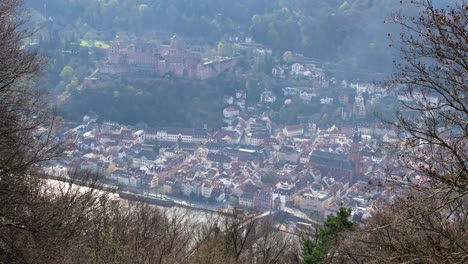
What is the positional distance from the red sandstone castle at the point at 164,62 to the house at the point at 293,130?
8.28 m

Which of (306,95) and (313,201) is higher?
(306,95)

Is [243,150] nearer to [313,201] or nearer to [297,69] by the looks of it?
[313,201]

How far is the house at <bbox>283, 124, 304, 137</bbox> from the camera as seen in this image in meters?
33.2

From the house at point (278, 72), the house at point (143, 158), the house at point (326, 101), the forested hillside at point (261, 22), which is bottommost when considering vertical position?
the house at point (143, 158)

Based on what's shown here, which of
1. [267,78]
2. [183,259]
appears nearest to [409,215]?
[183,259]

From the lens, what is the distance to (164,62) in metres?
40.1

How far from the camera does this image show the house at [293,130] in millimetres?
33156

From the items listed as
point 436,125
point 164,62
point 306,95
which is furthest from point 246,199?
point 436,125

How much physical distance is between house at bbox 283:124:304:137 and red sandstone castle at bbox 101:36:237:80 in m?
8.28

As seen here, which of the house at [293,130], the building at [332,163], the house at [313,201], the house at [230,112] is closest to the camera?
the house at [313,201]

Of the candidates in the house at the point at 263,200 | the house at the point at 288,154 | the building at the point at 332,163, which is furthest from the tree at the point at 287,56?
the house at the point at 263,200

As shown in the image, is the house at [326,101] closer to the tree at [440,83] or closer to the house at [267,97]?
the house at [267,97]

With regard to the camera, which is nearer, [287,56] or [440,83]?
[440,83]

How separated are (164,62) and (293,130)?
10.7 m
